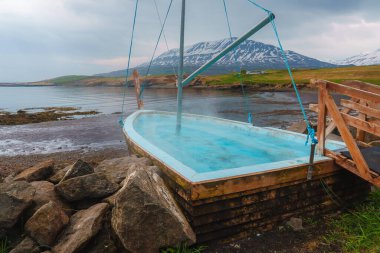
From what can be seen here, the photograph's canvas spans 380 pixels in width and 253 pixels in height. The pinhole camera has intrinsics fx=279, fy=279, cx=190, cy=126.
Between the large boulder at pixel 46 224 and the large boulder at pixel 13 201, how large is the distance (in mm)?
318

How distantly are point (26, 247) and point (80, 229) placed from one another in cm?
86

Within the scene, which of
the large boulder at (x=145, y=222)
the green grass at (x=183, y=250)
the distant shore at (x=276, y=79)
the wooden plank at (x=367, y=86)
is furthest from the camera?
the distant shore at (x=276, y=79)

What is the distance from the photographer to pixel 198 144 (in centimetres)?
1023

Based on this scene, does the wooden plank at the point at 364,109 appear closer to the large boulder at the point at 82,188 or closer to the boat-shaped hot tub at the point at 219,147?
the boat-shaped hot tub at the point at 219,147

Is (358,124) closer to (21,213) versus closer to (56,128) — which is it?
(21,213)

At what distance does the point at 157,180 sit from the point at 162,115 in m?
10.7

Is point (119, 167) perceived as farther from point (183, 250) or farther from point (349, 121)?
point (349, 121)

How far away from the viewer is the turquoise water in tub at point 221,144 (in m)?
7.99

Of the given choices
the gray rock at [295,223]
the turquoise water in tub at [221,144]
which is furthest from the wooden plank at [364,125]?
the gray rock at [295,223]

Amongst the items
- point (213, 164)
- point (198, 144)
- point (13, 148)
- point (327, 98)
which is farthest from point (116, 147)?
point (327, 98)

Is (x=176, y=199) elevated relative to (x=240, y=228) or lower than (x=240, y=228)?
elevated

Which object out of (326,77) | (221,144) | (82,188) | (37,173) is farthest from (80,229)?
(326,77)

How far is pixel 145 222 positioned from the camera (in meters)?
4.47

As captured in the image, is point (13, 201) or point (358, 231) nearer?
point (13, 201)
